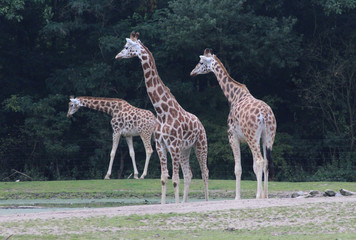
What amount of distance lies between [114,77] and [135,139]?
261 cm

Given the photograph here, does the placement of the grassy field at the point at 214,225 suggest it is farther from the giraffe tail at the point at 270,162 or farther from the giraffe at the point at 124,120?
the giraffe at the point at 124,120

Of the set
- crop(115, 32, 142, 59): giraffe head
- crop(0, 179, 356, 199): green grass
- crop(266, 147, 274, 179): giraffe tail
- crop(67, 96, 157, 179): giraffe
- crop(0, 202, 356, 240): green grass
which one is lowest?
crop(0, 202, 356, 240): green grass

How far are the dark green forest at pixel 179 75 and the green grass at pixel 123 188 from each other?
4.23 metres

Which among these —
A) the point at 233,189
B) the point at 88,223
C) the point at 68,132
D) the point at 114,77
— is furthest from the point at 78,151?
the point at 88,223

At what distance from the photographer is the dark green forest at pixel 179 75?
82.7ft

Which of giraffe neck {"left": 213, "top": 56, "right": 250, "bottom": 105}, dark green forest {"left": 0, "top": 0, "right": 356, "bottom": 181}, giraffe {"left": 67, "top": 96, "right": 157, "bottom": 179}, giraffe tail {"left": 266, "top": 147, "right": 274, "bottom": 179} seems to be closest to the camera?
giraffe tail {"left": 266, "top": 147, "right": 274, "bottom": 179}

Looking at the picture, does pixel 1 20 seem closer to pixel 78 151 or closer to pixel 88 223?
pixel 78 151

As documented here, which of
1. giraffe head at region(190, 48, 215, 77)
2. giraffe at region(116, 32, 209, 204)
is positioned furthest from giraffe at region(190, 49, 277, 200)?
giraffe head at region(190, 48, 215, 77)

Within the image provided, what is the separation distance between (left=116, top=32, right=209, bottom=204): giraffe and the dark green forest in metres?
9.94

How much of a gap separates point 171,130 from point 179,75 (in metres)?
14.4

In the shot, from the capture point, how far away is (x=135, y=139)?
26.6 metres

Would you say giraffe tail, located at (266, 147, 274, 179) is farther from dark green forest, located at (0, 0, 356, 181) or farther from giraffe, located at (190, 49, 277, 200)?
dark green forest, located at (0, 0, 356, 181)

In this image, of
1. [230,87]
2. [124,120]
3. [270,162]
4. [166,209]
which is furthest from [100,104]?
[166,209]

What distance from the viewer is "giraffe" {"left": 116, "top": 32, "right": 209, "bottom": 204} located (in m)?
13.9
